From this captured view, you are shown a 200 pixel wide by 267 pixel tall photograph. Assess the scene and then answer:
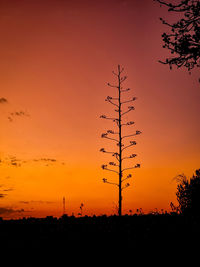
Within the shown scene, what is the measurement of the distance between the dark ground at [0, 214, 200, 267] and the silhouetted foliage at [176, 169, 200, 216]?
20.2ft

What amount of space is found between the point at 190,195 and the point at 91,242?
10.3m

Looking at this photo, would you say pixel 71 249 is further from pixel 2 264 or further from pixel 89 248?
pixel 2 264

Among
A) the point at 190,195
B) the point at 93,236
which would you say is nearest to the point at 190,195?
the point at 190,195

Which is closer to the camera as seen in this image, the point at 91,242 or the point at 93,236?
the point at 91,242

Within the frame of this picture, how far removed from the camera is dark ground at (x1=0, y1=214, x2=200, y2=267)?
19.9ft

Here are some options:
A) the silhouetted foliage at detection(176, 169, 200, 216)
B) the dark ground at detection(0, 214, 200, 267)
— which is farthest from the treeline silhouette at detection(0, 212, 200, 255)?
the silhouetted foliage at detection(176, 169, 200, 216)

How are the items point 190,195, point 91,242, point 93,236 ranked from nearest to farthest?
point 91,242, point 93,236, point 190,195

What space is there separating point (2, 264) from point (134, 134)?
57.5 ft

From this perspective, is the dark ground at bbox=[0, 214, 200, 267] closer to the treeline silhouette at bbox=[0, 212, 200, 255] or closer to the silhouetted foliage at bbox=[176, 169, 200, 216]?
the treeline silhouette at bbox=[0, 212, 200, 255]

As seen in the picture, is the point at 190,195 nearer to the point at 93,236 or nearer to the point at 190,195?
the point at 190,195

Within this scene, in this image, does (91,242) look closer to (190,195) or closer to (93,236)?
(93,236)

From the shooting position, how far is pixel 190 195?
16.1 metres

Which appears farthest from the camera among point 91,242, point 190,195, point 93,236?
point 190,195

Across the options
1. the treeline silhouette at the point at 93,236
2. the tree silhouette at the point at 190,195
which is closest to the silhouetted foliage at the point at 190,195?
the tree silhouette at the point at 190,195
